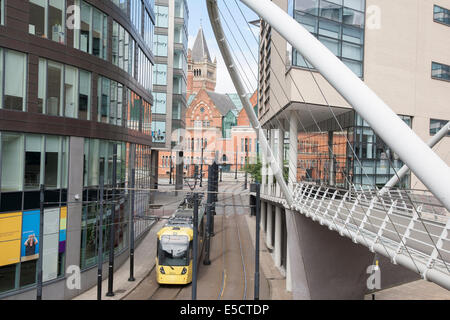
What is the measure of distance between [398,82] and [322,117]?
4.74 m

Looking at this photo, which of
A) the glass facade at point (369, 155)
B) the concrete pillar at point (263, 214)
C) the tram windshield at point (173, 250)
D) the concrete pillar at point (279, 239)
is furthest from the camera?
the concrete pillar at point (263, 214)

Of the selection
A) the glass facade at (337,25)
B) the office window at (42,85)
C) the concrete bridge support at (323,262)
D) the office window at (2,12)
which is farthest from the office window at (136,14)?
the concrete bridge support at (323,262)

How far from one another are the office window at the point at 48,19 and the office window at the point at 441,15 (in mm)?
20356

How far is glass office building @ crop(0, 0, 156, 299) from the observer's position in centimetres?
1359

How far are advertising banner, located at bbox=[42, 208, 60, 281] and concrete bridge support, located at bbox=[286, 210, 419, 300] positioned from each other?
1009 cm

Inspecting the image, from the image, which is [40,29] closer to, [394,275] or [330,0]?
[330,0]

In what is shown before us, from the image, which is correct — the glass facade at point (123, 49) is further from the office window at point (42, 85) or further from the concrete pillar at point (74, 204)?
the concrete pillar at point (74, 204)

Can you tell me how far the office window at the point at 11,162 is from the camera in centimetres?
1346

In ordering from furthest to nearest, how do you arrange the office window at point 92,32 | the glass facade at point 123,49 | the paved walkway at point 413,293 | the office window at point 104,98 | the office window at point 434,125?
the office window at point 434,125, the glass facade at point 123,49, the paved walkway at point 413,293, the office window at point 104,98, the office window at point 92,32

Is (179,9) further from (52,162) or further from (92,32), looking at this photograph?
(52,162)

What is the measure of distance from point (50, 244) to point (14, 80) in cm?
658

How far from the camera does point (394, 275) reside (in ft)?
71.1

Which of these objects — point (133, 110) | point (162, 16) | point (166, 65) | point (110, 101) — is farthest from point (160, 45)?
point (110, 101)
